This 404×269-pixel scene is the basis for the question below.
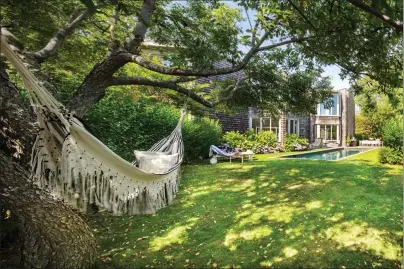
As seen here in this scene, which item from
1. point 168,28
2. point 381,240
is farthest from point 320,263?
point 168,28

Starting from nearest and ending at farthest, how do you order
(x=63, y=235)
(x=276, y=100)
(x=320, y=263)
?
(x=63, y=235) < (x=320, y=263) < (x=276, y=100)

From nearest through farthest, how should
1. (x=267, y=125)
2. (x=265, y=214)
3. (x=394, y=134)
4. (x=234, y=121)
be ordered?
(x=265, y=214), (x=394, y=134), (x=234, y=121), (x=267, y=125)

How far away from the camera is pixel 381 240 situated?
2.61 metres

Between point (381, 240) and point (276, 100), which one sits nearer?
point (381, 240)

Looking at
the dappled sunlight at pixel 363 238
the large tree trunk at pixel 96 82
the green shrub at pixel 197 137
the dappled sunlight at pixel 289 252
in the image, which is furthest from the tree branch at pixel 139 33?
the green shrub at pixel 197 137

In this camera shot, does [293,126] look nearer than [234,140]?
No

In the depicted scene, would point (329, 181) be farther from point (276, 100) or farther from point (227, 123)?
point (227, 123)

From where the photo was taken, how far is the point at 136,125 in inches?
240

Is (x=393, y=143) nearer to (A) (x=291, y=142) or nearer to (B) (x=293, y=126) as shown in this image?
(A) (x=291, y=142)

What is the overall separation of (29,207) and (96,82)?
4.67ft

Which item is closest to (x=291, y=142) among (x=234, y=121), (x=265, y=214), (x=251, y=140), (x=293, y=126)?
(x=293, y=126)

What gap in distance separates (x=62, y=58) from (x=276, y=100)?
13.8 ft

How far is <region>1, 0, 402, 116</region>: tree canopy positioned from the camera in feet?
9.38

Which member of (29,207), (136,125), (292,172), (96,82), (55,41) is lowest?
(292,172)
